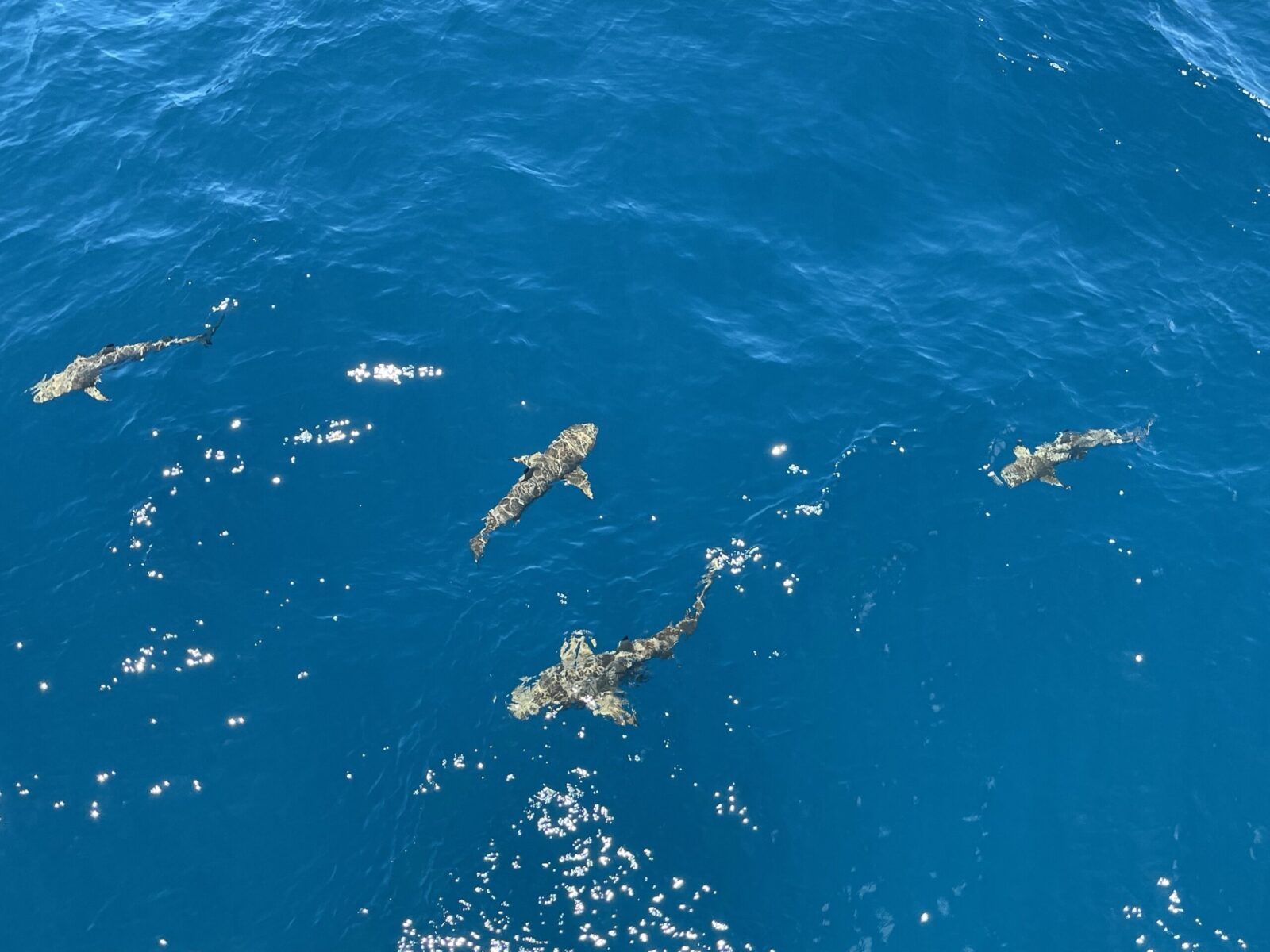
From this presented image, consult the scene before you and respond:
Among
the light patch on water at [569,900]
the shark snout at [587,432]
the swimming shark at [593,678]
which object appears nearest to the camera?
the light patch on water at [569,900]

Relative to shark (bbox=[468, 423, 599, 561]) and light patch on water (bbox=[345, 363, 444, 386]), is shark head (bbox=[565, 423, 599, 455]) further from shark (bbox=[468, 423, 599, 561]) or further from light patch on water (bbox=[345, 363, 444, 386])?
light patch on water (bbox=[345, 363, 444, 386])

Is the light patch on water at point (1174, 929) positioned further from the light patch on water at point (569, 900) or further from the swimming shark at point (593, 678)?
the swimming shark at point (593, 678)

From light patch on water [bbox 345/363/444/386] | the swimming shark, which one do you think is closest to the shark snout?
light patch on water [bbox 345/363/444/386]

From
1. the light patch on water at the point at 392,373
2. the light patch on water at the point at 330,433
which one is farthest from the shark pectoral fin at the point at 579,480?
the light patch on water at the point at 330,433

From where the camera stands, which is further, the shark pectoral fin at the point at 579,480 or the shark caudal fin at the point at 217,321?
the shark caudal fin at the point at 217,321

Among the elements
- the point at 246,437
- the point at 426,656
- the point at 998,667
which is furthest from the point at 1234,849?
the point at 246,437

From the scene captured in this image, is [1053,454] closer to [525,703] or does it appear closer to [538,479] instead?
[538,479]
